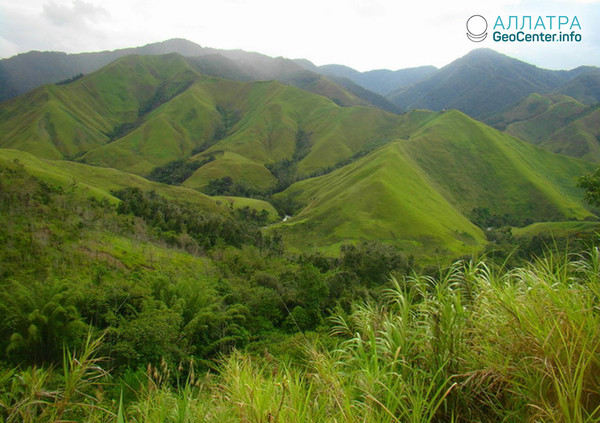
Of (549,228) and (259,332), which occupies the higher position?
(259,332)

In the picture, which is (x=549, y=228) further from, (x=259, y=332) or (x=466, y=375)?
(x=466, y=375)

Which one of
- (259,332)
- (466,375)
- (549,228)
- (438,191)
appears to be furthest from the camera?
(438,191)

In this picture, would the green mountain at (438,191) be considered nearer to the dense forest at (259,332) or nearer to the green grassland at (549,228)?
the green grassland at (549,228)

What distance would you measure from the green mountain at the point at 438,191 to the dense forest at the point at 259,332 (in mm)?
44473

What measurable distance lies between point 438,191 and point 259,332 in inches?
4801

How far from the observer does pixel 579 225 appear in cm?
9669

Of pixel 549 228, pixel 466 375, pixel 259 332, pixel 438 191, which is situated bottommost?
pixel 549 228

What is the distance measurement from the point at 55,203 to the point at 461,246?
86.2 meters

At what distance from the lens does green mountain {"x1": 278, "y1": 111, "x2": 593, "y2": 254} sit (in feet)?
332

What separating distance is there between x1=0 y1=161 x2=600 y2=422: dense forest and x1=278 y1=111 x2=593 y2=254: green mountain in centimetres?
4447

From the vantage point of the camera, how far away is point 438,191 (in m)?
136

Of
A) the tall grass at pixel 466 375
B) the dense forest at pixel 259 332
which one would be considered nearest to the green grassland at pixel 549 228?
the dense forest at pixel 259 332

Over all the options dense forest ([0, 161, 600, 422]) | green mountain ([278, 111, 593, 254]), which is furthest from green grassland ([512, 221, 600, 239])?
dense forest ([0, 161, 600, 422])

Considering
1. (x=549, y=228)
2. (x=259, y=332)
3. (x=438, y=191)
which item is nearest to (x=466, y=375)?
(x=259, y=332)
